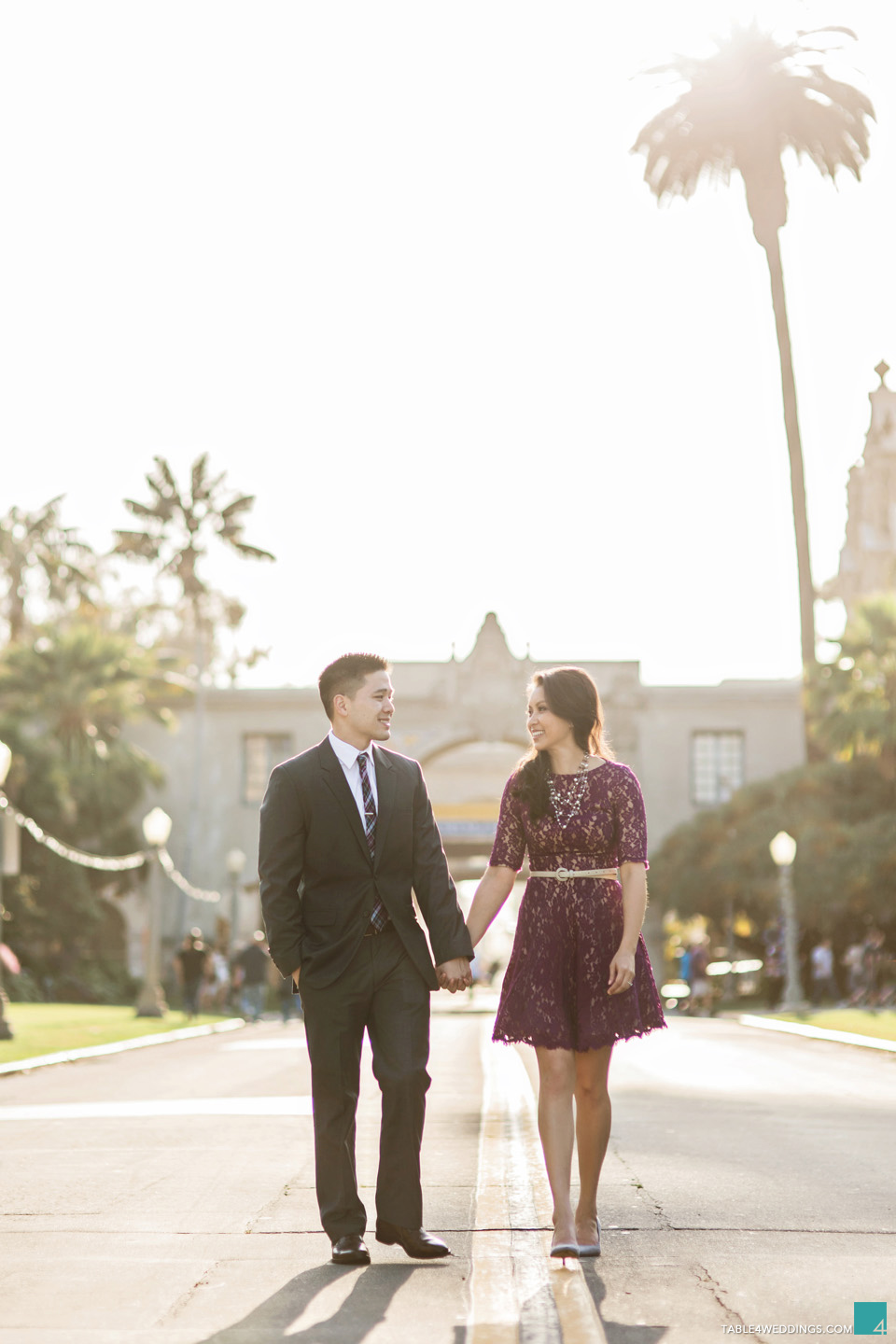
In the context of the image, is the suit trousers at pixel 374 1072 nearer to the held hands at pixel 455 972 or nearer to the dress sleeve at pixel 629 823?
the held hands at pixel 455 972

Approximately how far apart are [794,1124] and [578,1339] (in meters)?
6.35

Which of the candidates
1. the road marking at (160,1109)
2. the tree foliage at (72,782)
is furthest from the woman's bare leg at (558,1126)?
the tree foliage at (72,782)

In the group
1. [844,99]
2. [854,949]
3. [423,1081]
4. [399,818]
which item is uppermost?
[844,99]

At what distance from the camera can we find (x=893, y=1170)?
27.4ft

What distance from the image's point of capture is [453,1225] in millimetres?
6652

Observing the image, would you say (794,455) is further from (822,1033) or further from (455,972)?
(455,972)

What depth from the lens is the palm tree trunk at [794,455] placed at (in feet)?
131

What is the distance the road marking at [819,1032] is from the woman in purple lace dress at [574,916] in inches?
539

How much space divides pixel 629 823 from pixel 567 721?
42 centimetres

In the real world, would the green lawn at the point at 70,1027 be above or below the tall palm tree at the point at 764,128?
below

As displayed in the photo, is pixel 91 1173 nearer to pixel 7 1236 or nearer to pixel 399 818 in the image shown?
pixel 7 1236

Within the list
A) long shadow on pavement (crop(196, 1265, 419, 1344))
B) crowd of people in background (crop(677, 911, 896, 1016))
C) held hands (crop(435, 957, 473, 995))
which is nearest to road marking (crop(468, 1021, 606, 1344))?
long shadow on pavement (crop(196, 1265, 419, 1344))

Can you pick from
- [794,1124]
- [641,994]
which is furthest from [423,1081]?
[794,1124]

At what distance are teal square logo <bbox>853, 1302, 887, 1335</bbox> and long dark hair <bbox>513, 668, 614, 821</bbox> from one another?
1981 mm
